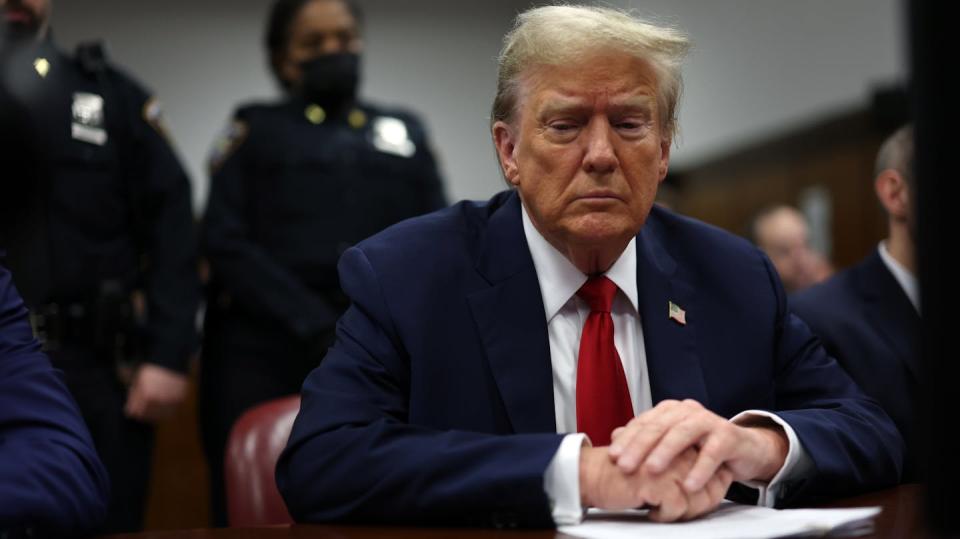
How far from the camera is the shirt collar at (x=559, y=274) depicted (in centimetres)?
196

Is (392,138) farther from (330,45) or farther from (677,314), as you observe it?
(677,314)

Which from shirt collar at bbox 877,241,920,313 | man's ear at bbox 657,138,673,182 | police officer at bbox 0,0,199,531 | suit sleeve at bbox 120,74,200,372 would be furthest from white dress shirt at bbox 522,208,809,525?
suit sleeve at bbox 120,74,200,372

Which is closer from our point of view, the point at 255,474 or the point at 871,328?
the point at 255,474

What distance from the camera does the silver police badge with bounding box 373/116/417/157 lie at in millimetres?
3855

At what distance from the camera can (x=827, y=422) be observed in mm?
1814

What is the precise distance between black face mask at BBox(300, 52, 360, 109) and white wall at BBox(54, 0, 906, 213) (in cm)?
495

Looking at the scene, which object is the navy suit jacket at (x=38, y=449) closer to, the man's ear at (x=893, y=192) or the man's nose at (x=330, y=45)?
the man's ear at (x=893, y=192)

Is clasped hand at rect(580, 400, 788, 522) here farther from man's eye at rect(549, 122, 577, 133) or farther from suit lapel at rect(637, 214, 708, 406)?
man's eye at rect(549, 122, 577, 133)

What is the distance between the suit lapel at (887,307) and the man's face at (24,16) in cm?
198

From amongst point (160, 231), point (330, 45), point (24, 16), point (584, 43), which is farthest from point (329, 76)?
point (584, 43)

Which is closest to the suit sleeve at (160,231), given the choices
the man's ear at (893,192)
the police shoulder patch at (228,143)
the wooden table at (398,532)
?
the police shoulder patch at (228,143)

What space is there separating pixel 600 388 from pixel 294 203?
203 cm

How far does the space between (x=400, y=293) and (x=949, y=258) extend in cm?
129

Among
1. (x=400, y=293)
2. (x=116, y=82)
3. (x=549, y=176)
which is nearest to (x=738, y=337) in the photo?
(x=549, y=176)
